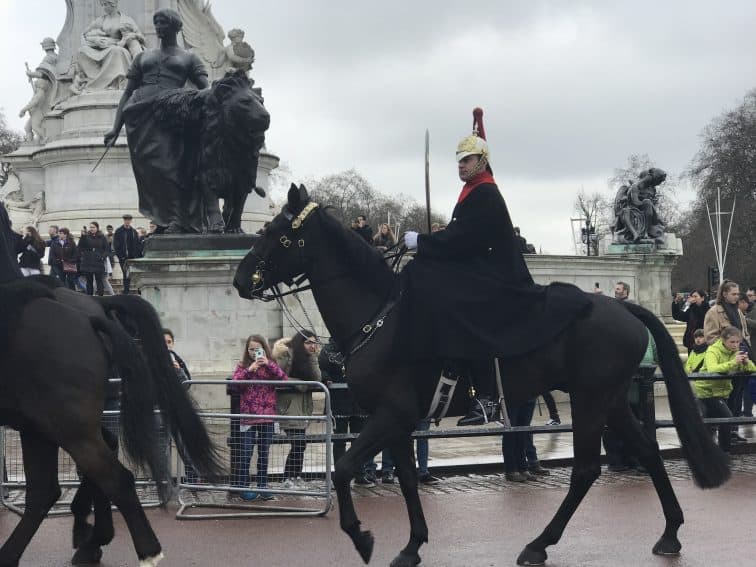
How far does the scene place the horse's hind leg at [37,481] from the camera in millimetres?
7562

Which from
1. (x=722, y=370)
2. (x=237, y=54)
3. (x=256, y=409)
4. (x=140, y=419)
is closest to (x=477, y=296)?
(x=140, y=419)

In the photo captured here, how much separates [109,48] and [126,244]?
491 inches

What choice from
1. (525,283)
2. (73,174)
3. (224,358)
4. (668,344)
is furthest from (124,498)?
(73,174)

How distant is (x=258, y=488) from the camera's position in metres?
10.6

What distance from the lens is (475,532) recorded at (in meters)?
9.35

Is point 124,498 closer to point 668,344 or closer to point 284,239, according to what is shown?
point 284,239

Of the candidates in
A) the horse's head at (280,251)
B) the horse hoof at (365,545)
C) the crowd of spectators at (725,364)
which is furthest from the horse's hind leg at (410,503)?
the crowd of spectators at (725,364)

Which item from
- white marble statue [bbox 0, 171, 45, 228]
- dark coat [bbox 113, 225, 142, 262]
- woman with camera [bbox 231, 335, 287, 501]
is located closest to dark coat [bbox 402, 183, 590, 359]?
woman with camera [bbox 231, 335, 287, 501]

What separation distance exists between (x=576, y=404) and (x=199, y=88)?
37.7 feet

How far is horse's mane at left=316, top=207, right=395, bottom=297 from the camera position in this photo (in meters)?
8.47

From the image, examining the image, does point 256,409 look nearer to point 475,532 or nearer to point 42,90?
point 475,532

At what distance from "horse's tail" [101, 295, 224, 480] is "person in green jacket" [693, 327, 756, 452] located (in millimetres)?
7568

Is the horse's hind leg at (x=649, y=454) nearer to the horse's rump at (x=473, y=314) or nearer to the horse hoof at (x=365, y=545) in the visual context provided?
the horse's rump at (x=473, y=314)

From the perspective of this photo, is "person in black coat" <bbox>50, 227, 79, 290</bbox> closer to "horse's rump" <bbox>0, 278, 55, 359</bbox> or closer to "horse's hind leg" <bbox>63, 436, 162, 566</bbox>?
"horse's rump" <bbox>0, 278, 55, 359</bbox>
